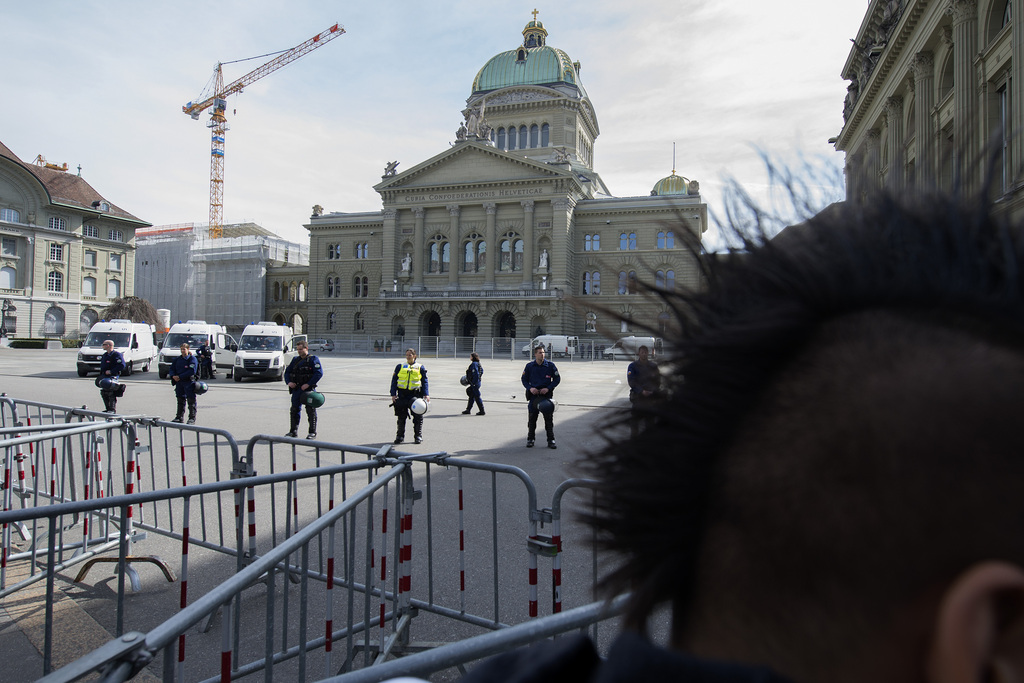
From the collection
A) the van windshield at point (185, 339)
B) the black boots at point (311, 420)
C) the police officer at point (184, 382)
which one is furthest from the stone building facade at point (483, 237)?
the black boots at point (311, 420)

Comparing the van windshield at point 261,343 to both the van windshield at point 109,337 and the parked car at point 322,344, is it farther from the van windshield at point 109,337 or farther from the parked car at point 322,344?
the parked car at point 322,344

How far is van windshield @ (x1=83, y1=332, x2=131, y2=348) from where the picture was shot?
24.0m

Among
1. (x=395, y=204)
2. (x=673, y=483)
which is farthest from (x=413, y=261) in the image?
(x=673, y=483)

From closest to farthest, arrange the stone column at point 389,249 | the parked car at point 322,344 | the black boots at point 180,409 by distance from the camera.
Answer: the black boots at point 180,409 → the parked car at point 322,344 → the stone column at point 389,249

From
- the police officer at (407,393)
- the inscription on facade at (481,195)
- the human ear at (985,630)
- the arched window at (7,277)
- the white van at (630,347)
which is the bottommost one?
the police officer at (407,393)

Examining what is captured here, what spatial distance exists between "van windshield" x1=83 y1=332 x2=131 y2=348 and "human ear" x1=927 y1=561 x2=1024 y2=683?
28549 millimetres

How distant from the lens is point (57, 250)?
182 feet

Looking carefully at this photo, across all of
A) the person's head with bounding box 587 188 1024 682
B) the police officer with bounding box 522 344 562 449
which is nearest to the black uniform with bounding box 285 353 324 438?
the police officer with bounding box 522 344 562 449

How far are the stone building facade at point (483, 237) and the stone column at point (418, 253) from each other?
0.10 metres

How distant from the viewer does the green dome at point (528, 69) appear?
6216cm

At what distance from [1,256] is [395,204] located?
33156 mm

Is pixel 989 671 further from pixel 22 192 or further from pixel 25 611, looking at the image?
pixel 22 192

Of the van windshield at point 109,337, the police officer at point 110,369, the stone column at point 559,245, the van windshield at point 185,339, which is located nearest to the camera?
the police officer at point 110,369

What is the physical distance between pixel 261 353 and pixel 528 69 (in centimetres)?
4972
